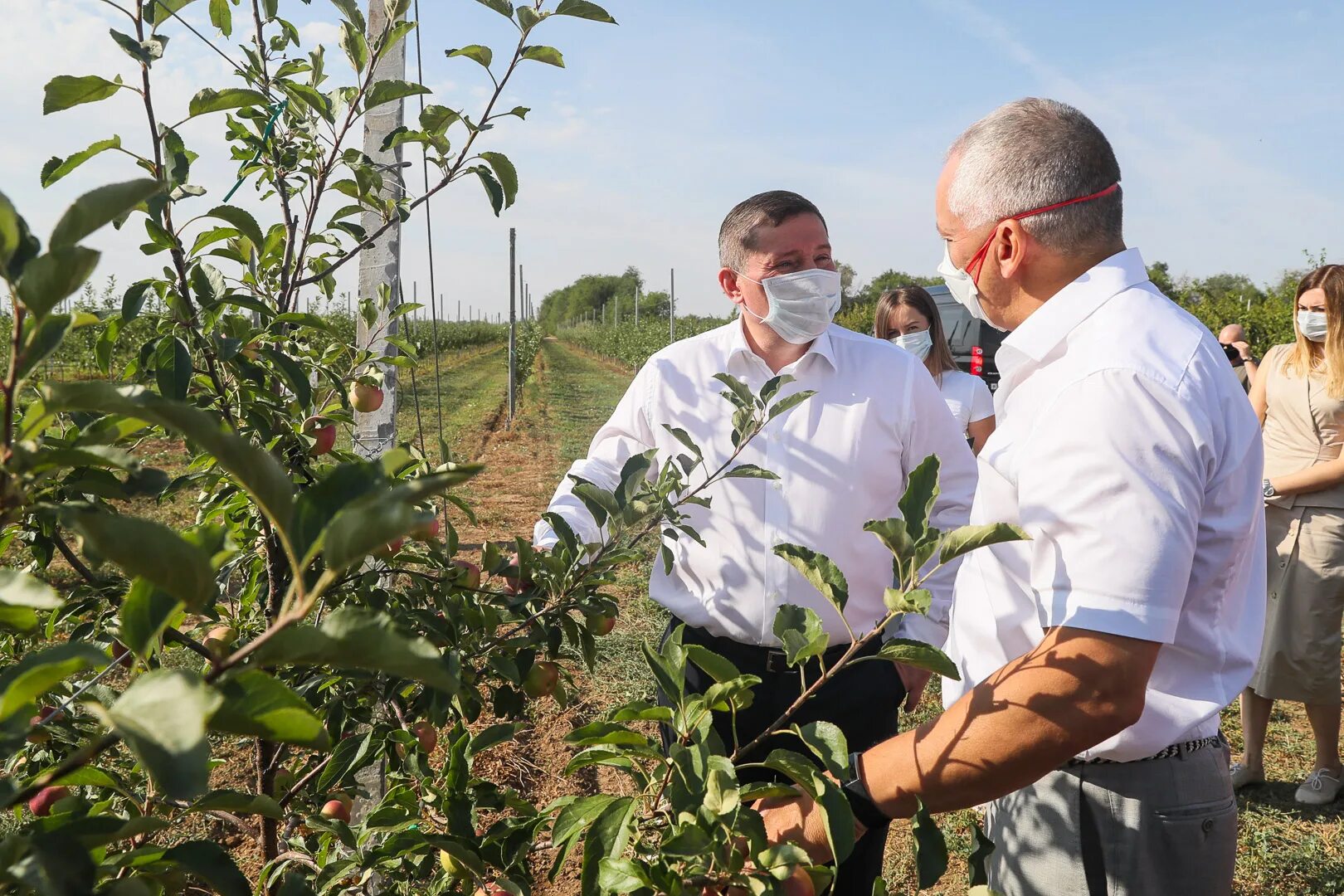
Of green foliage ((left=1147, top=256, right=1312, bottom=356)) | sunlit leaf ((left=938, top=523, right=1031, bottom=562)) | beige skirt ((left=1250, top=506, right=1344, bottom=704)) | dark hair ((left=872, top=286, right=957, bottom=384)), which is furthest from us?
green foliage ((left=1147, top=256, right=1312, bottom=356))

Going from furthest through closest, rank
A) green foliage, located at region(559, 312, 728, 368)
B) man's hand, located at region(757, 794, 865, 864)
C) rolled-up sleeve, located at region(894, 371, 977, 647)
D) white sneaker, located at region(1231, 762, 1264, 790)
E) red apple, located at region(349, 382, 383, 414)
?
green foliage, located at region(559, 312, 728, 368) → white sneaker, located at region(1231, 762, 1264, 790) → rolled-up sleeve, located at region(894, 371, 977, 647) → red apple, located at region(349, 382, 383, 414) → man's hand, located at region(757, 794, 865, 864)

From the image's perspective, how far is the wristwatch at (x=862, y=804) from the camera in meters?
1.18

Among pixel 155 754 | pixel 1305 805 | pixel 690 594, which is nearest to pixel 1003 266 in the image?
pixel 690 594

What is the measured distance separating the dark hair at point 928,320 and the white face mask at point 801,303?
182cm

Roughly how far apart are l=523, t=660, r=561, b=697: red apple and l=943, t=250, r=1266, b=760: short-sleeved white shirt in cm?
66

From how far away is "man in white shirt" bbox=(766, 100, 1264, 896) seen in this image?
110 cm

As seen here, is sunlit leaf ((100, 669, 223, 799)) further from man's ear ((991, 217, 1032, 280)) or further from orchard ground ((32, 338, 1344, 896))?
orchard ground ((32, 338, 1344, 896))

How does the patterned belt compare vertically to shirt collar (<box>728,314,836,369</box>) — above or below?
below

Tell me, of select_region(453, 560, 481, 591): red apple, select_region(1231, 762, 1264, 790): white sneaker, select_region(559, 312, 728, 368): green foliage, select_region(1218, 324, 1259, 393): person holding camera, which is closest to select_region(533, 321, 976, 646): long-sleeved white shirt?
select_region(453, 560, 481, 591): red apple

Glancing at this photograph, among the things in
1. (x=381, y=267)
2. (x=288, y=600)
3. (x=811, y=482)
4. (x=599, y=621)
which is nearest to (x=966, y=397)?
(x=811, y=482)

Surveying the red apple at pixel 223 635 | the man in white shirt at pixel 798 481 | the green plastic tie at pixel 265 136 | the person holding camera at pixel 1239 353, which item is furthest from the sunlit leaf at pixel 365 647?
the person holding camera at pixel 1239 353

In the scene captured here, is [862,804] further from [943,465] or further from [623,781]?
[623,781]

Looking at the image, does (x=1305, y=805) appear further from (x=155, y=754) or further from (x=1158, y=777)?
(x=155, y=754)

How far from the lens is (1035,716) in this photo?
1.08 metres
